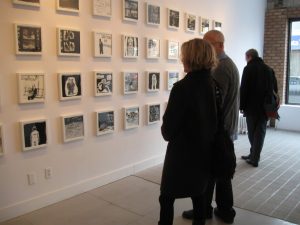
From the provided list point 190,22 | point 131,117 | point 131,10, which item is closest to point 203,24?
point 190,22

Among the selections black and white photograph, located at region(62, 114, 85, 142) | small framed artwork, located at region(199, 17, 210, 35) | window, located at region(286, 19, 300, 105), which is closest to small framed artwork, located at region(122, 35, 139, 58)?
black and white photograph, located at region(62, 114, 85, 142)

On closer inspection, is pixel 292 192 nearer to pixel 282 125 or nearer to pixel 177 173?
pixel 177 173

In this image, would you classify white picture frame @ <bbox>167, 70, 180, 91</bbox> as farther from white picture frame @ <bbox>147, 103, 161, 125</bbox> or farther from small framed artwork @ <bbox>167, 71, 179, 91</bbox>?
white picture frame @ <bbox>147, 103, 161, 125</bbox>

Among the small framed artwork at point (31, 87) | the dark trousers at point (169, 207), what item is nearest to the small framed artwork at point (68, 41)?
the small framed artwork at point (31, 87)

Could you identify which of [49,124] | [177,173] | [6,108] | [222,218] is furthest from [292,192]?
[6,108]

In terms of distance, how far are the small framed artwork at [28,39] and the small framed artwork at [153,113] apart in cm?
169

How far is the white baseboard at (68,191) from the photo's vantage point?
2.85 meters

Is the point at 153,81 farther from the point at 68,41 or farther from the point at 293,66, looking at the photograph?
the point at 293,66

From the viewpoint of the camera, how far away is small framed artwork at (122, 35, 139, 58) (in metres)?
3.71

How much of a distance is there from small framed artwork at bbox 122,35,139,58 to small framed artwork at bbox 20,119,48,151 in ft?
4.16

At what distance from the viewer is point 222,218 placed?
9.30ft

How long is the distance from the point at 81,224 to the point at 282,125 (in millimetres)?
5574

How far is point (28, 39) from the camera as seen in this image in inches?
110

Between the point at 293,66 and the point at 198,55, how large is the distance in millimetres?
6034
